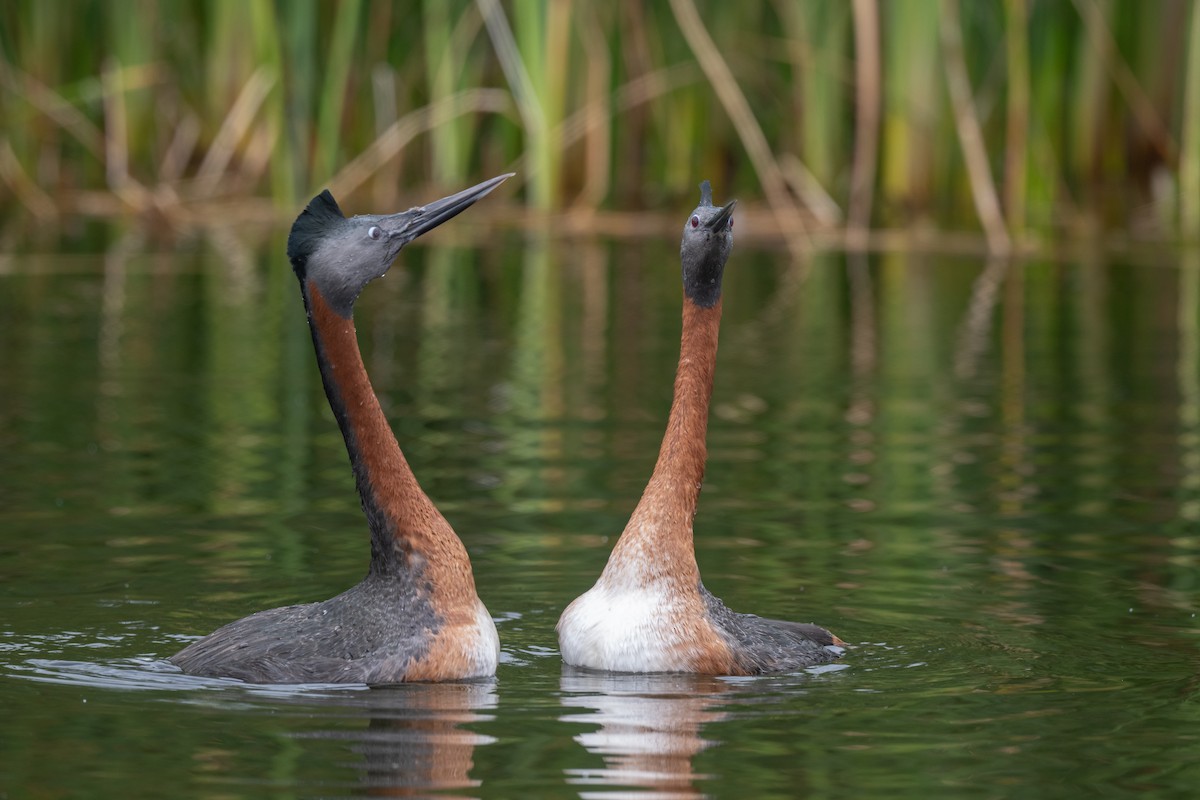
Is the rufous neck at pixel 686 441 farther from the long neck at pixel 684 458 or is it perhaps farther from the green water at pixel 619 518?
the green water at pixel 619 518

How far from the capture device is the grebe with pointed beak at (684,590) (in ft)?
23.6

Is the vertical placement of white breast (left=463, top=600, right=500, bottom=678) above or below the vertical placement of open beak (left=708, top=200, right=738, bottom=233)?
below

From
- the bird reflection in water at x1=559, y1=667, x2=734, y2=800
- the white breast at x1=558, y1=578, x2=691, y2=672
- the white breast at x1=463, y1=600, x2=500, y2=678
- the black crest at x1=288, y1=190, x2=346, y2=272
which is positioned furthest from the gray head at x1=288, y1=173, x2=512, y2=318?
the bird reflection in water at x1=559, y1=667, x2=734, y2=800

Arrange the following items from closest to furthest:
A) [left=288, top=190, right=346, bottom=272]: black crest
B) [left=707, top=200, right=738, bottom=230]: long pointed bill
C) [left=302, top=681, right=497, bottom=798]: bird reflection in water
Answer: [left=302, top=681, right=497, bottom=798]: bird reflection in water
[left=288, top=190, right=346, bottom=272]: black crest
[left=707, top=200, right=738, bottom=230]: long pointed bill

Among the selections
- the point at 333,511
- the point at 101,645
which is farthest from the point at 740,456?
the point at 101,645

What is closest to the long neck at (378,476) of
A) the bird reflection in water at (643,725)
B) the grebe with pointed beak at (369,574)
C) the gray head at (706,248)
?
the grebe with pointed beak at (369,574)

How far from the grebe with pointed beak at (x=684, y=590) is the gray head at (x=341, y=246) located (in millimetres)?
864

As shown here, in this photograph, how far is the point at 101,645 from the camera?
7.32m

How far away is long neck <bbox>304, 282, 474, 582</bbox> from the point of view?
723cm

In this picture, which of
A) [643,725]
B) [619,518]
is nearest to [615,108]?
[619,518]

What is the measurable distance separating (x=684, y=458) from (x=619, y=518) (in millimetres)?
2069

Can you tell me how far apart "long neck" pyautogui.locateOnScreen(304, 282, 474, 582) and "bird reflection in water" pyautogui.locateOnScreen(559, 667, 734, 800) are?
0.57 meters

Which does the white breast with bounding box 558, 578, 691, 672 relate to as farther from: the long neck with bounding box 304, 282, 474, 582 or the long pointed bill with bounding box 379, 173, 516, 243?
the long pointed bill with bounding box 379, 173, 516, 243

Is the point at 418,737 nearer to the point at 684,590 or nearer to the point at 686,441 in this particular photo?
the point at 684,590
